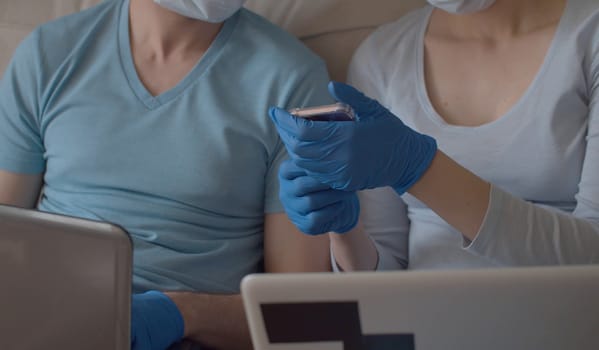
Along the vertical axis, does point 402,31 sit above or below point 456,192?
above

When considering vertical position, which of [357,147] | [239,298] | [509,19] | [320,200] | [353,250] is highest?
[509,19]

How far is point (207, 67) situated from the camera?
109 cm

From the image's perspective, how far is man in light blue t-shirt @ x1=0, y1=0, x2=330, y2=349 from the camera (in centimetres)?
103

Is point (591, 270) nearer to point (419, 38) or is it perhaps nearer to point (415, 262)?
point (415, 262)

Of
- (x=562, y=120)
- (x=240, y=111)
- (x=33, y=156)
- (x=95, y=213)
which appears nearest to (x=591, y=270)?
(x=562, y=120)

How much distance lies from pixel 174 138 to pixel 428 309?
684 mm

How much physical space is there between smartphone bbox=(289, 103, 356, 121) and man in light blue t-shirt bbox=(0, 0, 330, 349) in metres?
0.29

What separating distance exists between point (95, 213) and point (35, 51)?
0.96 ft

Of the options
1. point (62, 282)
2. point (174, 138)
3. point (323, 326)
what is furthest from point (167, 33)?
point (323, 326)

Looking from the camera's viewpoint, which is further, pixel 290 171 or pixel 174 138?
pixel 174 138

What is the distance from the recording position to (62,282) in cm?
54

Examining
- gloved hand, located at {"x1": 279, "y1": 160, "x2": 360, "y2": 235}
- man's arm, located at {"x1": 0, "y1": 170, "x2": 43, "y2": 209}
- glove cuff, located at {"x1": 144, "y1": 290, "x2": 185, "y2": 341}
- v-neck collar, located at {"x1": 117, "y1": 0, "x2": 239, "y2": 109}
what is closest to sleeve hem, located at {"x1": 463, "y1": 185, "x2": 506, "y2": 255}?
gloved hand, located at {"x1": 279, "y1": 160, "x2": 360, "y2": 235}

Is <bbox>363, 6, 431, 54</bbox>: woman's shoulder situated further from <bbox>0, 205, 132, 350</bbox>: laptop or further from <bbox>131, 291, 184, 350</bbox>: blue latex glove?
<bbox>0, 205, 132, 350</bbox>: laptop

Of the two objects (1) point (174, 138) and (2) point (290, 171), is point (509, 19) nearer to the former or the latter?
(2) point (290, 171)
